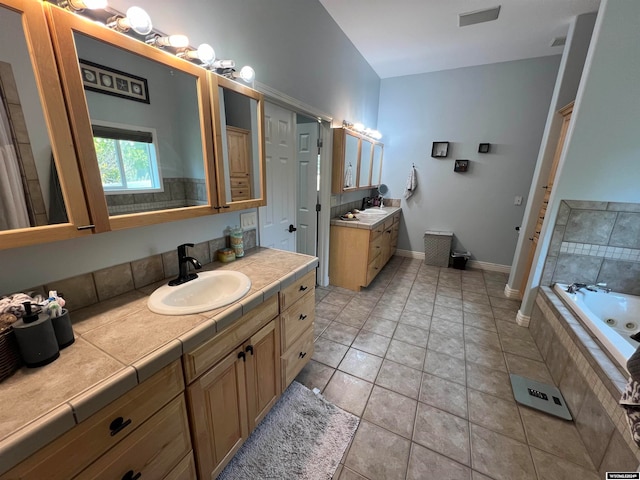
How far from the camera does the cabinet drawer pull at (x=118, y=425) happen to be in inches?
29.4

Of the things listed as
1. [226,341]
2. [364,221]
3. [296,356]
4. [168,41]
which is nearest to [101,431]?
[226,341]

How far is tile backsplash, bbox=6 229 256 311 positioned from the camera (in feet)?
3.45

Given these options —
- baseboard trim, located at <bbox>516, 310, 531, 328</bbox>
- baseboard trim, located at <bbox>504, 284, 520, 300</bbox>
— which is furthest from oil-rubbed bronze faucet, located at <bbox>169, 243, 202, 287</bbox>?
baseboard trim, located at <bbox>504, 284, 520, 300</bbox>

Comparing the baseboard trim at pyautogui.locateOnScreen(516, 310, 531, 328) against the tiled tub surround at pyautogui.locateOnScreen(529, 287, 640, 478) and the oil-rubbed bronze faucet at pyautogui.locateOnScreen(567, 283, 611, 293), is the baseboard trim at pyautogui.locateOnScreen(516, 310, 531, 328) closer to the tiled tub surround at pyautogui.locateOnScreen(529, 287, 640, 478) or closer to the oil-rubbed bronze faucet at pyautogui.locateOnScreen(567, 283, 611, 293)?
the tiled tub surround at pyautogui.locateOnScreen(529, 287, 640, 478)

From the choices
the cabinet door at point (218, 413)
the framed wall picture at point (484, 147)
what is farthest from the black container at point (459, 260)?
the cabinet door at point (218, 413)

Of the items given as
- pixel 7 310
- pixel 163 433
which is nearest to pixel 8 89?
pixel 7 310

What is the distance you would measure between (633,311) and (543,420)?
136 cm

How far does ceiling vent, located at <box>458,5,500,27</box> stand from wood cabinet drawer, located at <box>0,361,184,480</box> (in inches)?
140

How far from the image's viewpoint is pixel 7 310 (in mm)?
750

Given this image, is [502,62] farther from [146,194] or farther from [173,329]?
[173,329]

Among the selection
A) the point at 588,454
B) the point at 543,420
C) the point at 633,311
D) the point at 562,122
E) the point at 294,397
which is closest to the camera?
the point at 588,454

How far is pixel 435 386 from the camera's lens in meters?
1.87

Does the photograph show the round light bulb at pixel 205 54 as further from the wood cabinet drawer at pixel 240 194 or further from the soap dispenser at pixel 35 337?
the soap dispenser at pixel 35 337

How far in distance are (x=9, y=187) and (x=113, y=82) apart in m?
0.55
